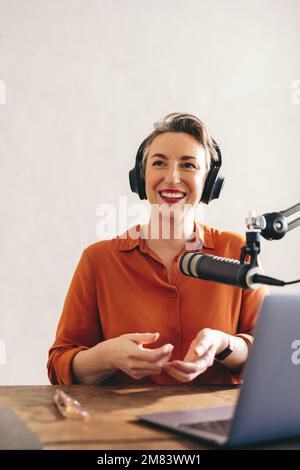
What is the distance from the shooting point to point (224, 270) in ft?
3.41

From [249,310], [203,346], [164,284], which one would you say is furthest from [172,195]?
[203,346]

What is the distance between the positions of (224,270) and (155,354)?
10.0 inches

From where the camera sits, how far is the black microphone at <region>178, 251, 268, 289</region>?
3.29 feet

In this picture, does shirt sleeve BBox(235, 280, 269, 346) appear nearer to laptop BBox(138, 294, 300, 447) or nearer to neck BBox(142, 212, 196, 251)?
neck BBox(142, 212, 196, 251)

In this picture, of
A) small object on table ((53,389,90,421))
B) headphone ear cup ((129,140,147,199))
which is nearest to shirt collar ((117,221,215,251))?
headphone ear cup ((129,140,147,199))

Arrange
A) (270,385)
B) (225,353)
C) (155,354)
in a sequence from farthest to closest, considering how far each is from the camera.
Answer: (225,353), (155,354), (270,385)

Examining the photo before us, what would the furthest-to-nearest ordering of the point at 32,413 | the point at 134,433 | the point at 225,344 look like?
the point at 225,344 < the point at 32,413 < the point at 134,433

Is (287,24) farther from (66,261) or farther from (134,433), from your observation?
(134,433)

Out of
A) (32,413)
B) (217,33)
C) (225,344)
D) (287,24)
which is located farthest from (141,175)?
(287,24)

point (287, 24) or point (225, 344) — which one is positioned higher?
point (287, 24)

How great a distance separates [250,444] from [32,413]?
39cm

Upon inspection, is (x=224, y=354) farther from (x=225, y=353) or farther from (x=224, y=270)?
(x=224, y=270)
